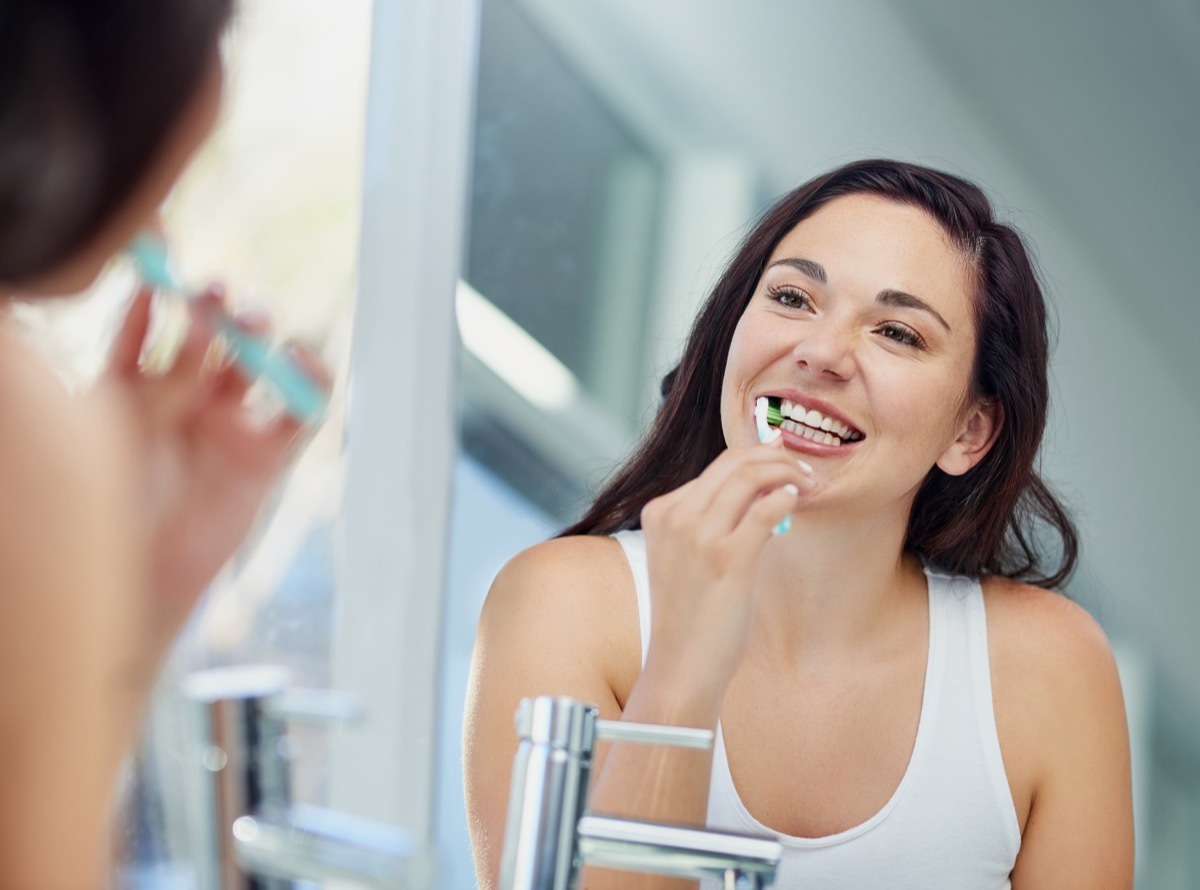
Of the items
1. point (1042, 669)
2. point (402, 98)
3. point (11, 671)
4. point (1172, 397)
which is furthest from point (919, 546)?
point (1172, 397)

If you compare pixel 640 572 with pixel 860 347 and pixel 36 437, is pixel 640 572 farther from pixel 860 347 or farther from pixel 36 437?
pixel 36 437

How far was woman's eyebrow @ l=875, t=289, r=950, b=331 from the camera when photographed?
1.20 m

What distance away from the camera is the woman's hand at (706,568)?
3.07 ft

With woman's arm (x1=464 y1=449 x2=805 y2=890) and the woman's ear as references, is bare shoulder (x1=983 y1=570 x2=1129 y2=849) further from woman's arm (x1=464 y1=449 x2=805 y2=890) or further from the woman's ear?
woman's arm (x1=464 y1=449 x2=805 y2=890)

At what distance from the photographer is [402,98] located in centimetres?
143

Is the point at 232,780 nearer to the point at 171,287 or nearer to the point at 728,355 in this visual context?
the point at 171,287

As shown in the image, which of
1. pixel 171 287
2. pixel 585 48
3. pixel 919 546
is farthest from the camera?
pixel 585 48

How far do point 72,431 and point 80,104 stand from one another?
111mm

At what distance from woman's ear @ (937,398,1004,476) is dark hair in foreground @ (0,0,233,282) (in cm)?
96

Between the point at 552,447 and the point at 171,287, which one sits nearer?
the point at 171,287

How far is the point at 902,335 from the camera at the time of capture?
1216 millimetres

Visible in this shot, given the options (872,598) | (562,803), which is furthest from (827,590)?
(562,803)

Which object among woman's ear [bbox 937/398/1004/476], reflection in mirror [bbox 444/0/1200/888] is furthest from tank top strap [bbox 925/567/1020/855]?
reflection in mirror [bbox 444/0/1200/888]

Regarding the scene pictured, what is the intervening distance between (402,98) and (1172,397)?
1.65 meters
